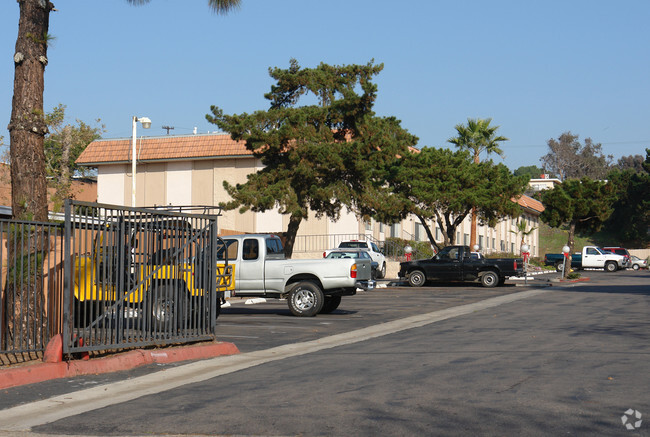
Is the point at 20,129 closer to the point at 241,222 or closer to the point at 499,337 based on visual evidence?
the point at 499,337

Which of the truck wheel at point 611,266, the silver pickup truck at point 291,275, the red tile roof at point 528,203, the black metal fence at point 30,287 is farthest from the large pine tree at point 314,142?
the red tile roof at point 528,203

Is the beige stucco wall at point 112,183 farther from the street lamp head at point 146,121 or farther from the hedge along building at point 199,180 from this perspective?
the street lamp head at point 146,121

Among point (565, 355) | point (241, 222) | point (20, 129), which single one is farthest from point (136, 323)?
point (241, 222)

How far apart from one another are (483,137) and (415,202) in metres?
18.2

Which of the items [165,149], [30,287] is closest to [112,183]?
[165,149]

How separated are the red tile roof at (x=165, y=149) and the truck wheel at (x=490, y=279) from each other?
68.6 feet

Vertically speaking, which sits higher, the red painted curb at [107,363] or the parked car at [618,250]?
the parked car at [618,250]

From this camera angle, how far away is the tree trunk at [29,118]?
1191cm

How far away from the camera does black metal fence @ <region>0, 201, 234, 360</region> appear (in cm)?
1027

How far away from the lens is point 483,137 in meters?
57.8

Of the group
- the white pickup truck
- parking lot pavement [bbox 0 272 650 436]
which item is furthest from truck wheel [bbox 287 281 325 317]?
the white pickup truck

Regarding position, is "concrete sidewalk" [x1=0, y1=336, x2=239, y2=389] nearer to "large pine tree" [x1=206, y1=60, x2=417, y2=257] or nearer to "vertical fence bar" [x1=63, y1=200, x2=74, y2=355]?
"vertical fence bar" [x1=63, y1=200, x2=74, y2=355]

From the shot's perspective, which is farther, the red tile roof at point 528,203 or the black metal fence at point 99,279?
the red tile roof at point 528,203

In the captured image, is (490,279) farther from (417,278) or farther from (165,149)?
(165,149)
